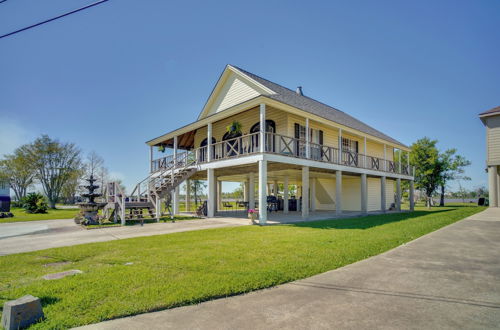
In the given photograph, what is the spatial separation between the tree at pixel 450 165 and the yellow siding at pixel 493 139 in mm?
19465

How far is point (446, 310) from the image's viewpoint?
3.04 meters

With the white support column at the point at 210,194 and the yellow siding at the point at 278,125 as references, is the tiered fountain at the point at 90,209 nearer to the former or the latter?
the white support column at the point at 210,194

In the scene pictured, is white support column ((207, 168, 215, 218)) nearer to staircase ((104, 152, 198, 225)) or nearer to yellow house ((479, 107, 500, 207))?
staircase ((104, 152, 198, 225))

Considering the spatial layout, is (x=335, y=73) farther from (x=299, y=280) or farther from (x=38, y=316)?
(x=38, y=316)

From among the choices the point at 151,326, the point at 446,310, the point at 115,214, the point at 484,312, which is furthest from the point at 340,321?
the point at 115,214

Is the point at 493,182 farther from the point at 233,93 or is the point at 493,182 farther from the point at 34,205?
the point at 34,205

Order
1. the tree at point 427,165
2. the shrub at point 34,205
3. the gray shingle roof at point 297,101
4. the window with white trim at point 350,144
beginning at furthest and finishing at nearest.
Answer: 1. the tree at point 427,165
2. the shrub at point 34,205
3. the window with white trim at point 350,144
4. the gray shingle roof at point 297,101

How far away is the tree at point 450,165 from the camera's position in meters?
33.2

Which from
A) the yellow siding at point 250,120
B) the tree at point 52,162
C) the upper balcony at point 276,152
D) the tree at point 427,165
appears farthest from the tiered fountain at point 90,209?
the tree at point 427,165

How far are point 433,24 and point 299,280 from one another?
13.3 metres

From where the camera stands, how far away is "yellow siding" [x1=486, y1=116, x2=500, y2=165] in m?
15.4

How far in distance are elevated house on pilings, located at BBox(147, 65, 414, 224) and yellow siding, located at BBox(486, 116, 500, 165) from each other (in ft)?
20.1

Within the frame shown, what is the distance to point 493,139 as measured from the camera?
15781 mm

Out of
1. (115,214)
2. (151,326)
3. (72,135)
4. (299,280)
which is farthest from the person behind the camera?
(72,135)
